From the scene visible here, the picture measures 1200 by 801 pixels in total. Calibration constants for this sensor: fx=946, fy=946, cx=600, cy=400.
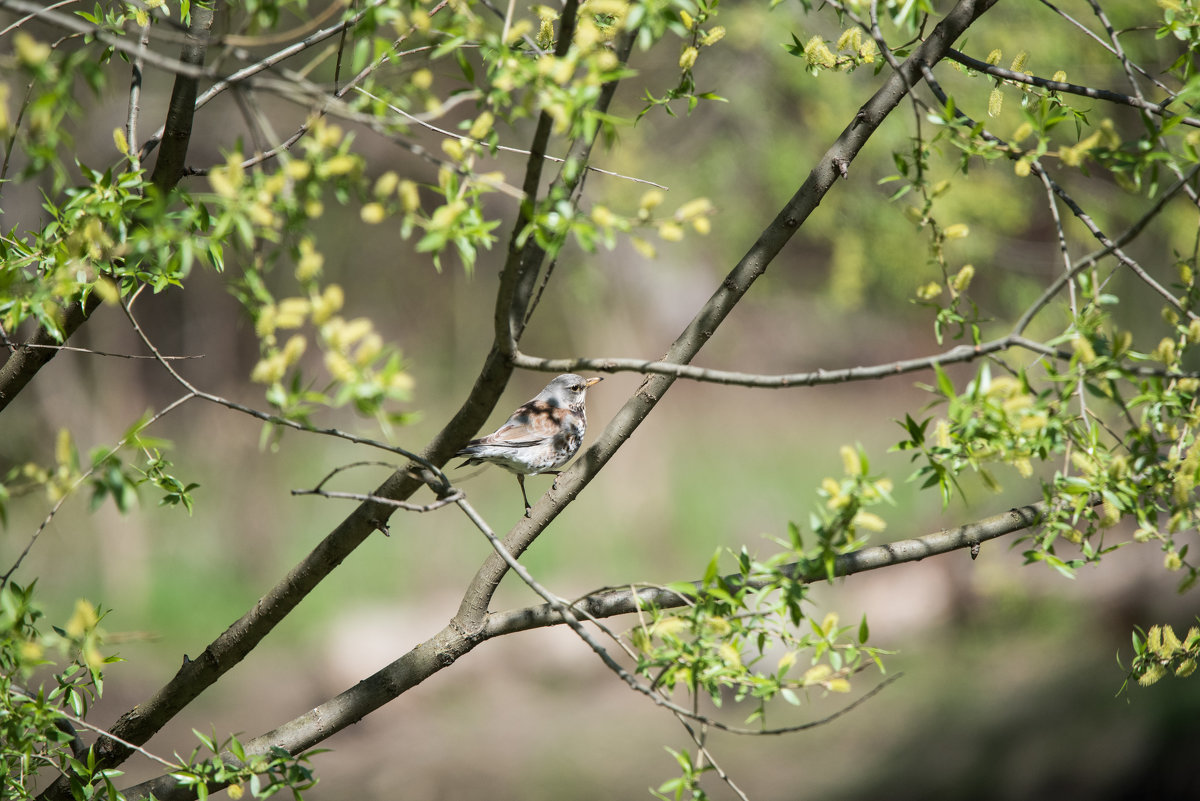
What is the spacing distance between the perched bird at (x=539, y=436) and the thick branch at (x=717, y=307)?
3.48 feet

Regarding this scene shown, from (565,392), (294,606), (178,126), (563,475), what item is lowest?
(294,606)

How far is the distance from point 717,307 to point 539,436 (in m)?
1.72

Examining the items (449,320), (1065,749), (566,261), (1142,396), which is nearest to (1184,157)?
(1142,396)

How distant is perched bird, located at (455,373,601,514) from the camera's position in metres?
4.16

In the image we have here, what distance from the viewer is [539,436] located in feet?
14.3

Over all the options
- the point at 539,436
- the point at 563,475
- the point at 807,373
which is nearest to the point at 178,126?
the point at 563,475

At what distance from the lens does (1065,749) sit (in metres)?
6.06

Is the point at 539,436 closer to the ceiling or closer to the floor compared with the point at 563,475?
closer to the ceiling

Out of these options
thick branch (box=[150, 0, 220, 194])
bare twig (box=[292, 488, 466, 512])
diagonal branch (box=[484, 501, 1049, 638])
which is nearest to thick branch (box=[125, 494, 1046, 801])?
diagonal branch (box=[484, 501, 1049, 638])

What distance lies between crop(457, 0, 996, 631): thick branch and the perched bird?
3.48 ft

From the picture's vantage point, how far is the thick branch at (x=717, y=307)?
8.80 feet

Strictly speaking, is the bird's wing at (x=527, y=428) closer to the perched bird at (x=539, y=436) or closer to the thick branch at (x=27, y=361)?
the perched bird at (x=539, y=436)

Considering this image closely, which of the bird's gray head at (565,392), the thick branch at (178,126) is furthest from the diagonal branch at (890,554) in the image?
the bird's gray head at (565,392)

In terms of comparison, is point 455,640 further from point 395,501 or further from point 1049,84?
point 1049,84
